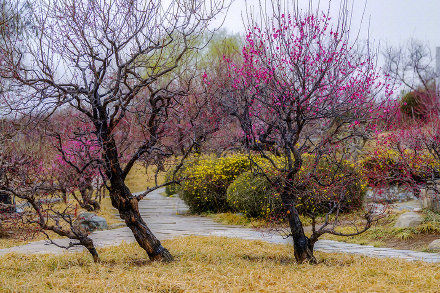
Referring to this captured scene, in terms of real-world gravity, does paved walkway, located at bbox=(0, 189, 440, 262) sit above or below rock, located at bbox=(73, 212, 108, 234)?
below

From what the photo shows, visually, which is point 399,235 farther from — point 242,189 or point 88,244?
point 88,244

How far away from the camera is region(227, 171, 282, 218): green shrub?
9.05m

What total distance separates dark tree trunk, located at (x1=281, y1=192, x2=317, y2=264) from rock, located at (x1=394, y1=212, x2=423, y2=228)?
3.18m

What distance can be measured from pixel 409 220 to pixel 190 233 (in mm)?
4115

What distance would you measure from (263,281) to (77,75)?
354cm

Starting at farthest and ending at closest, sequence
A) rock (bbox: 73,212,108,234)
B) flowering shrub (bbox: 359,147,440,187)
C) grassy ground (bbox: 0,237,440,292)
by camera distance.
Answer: rock (bbox: 73,212,108,234) → flowering shrub (bbox: 359,147,440,187) → grassy ground (bbox: 0,237,440,292)

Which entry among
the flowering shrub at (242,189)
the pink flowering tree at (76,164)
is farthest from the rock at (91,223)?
the flowering shrub at (242,189)

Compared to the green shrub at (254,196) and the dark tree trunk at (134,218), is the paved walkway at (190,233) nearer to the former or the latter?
the green shrub at (254,196)

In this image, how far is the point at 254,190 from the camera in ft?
30.7

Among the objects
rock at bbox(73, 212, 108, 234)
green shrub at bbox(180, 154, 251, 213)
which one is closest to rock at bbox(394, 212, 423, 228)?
green shrub at bbox(180, 154, 251, 213)

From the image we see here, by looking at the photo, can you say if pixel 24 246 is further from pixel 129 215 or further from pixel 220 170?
pixel 220 170

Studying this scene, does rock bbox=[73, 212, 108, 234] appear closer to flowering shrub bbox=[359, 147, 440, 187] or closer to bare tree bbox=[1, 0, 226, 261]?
bare tree bbox=[1, 0, 226, 261]

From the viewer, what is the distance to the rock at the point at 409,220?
24.5 ft

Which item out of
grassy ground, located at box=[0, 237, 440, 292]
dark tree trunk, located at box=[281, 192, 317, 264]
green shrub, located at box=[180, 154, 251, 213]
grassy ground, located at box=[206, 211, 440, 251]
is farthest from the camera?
green shrub, located at box=[180, 154, 251, 213]
